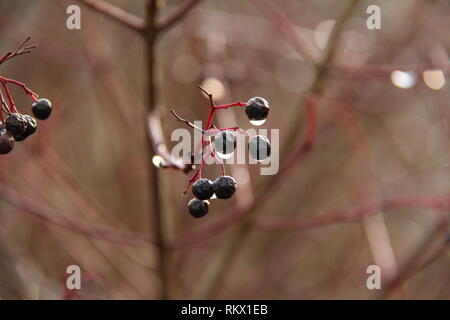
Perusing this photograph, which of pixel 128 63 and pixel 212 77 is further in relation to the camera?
pixel 128 63

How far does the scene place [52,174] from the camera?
9.91 feet

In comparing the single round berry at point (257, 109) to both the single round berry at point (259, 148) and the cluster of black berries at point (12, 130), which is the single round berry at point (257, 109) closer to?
the single round berry at point (259, 148)

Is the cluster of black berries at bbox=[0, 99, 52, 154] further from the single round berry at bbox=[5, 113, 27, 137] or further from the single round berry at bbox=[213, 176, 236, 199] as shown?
the single round berry at bbox=[213, 176, 236, 199]

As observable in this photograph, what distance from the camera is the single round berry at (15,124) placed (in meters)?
1.34

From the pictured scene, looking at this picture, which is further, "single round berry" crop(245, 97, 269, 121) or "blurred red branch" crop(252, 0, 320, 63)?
"blurred red branch" crop(252, 0, 320, 63)

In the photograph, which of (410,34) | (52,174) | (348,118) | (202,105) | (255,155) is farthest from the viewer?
(202,105)

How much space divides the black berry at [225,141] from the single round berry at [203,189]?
10cm

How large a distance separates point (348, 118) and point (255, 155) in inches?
88.4

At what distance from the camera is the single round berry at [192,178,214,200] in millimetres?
1345

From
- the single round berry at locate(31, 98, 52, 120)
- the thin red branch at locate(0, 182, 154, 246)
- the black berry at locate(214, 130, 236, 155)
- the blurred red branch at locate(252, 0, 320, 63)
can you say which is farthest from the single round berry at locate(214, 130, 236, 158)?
the blurred red branch at locate(252, 0, 320, 63)

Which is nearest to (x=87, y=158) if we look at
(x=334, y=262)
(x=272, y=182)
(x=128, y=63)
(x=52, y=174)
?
(x=128, y=63)

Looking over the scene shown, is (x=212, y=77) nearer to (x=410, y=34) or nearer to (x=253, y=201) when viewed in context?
(x=253, y=201)

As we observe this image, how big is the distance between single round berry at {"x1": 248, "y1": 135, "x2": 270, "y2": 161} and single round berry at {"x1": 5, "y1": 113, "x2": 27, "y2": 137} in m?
0.61

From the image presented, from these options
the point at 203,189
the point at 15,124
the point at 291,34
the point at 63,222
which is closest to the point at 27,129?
the point at 15,124
